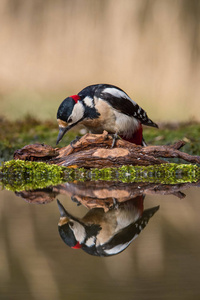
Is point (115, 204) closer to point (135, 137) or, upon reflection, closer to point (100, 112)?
point (100, 112)

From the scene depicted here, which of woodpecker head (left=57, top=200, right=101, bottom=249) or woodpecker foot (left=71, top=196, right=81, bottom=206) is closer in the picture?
woodpecker head (left=57, top=200, right=101, bottom=249)

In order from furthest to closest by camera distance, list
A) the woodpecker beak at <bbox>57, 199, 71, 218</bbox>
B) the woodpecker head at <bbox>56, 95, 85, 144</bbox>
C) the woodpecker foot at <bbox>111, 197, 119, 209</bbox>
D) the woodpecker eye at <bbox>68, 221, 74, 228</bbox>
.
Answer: the woodpecker head at <bbox>56, 95, 85, 144</bbox>, the woodpecker foot at <bbox>111, 197, 119, 209</bbox>, the woodpecker beak at <bbox>57, 199, 71, 218</bbox>, the woodpecker eye at <bbox>68, 221, 74, 228</bbox>

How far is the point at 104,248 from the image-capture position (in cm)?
159

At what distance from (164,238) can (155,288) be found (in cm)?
56

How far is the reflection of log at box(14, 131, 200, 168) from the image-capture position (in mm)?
4152

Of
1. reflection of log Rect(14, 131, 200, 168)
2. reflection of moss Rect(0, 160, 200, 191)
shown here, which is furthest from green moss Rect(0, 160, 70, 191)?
reflection of log Rect(14, 131, 200, 168)

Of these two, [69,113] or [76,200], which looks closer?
[76,200]

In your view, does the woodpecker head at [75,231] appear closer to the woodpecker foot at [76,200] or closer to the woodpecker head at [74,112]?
the woodpecker foot at [76,200]

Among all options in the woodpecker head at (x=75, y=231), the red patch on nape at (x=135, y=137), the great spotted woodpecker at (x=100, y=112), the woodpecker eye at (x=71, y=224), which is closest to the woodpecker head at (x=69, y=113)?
the great spotted woodpecker at (x=100, y=112)

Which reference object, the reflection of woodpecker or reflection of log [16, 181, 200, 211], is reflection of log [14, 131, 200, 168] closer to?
reflection of log [16, 181, 200, 211]

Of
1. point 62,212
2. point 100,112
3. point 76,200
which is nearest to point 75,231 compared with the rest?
point 62,212

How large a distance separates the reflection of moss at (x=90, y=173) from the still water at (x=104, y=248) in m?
0.95

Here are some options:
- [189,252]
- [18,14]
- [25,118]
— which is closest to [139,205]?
[189,252]

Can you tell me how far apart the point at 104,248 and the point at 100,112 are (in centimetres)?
276
